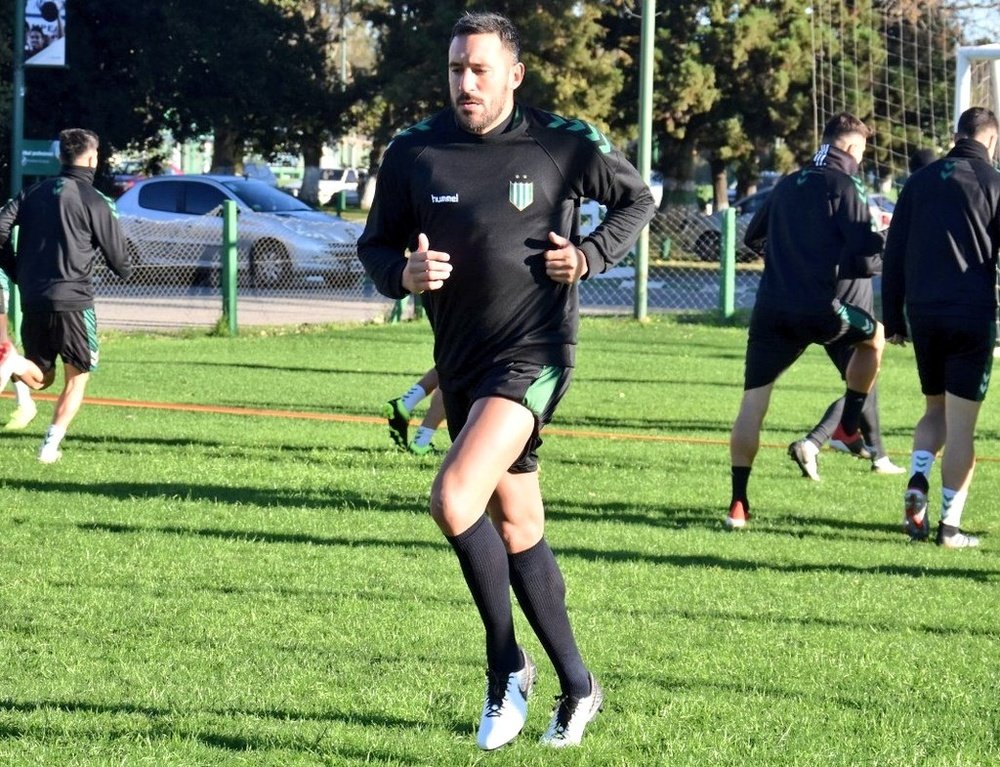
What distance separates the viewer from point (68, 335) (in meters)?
10.1

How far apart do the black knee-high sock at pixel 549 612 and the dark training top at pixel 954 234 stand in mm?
3701

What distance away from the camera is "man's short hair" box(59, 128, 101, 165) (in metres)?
9.86

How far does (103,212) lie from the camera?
9.95 meters

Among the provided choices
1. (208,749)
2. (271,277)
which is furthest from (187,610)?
(271,277)

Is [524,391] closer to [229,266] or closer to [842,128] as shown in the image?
[842,128]

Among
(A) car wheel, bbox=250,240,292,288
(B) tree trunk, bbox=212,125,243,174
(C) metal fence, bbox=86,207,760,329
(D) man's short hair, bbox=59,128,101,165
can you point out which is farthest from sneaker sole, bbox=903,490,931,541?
(B) tree trunk, bbox=212,125,243,174

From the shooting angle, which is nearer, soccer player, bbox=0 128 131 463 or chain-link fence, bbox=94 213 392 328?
soccer player, bbox=0 128 131 463

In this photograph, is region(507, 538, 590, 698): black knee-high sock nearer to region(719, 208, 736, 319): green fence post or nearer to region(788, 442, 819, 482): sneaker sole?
region(788, 442, 819, 482): sneaker sole

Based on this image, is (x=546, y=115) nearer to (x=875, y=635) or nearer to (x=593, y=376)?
(x=875, y=635)

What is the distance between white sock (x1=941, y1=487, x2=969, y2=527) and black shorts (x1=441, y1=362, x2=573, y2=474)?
365 centimetres

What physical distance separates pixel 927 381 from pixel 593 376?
7.59 m

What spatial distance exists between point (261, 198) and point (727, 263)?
7.39 meters

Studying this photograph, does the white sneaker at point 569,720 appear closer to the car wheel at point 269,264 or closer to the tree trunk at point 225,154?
the car wheel at point 269,264

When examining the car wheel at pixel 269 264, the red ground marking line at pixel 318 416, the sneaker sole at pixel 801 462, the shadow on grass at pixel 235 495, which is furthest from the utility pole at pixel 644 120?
the shadow on grass at pixel 235 495
